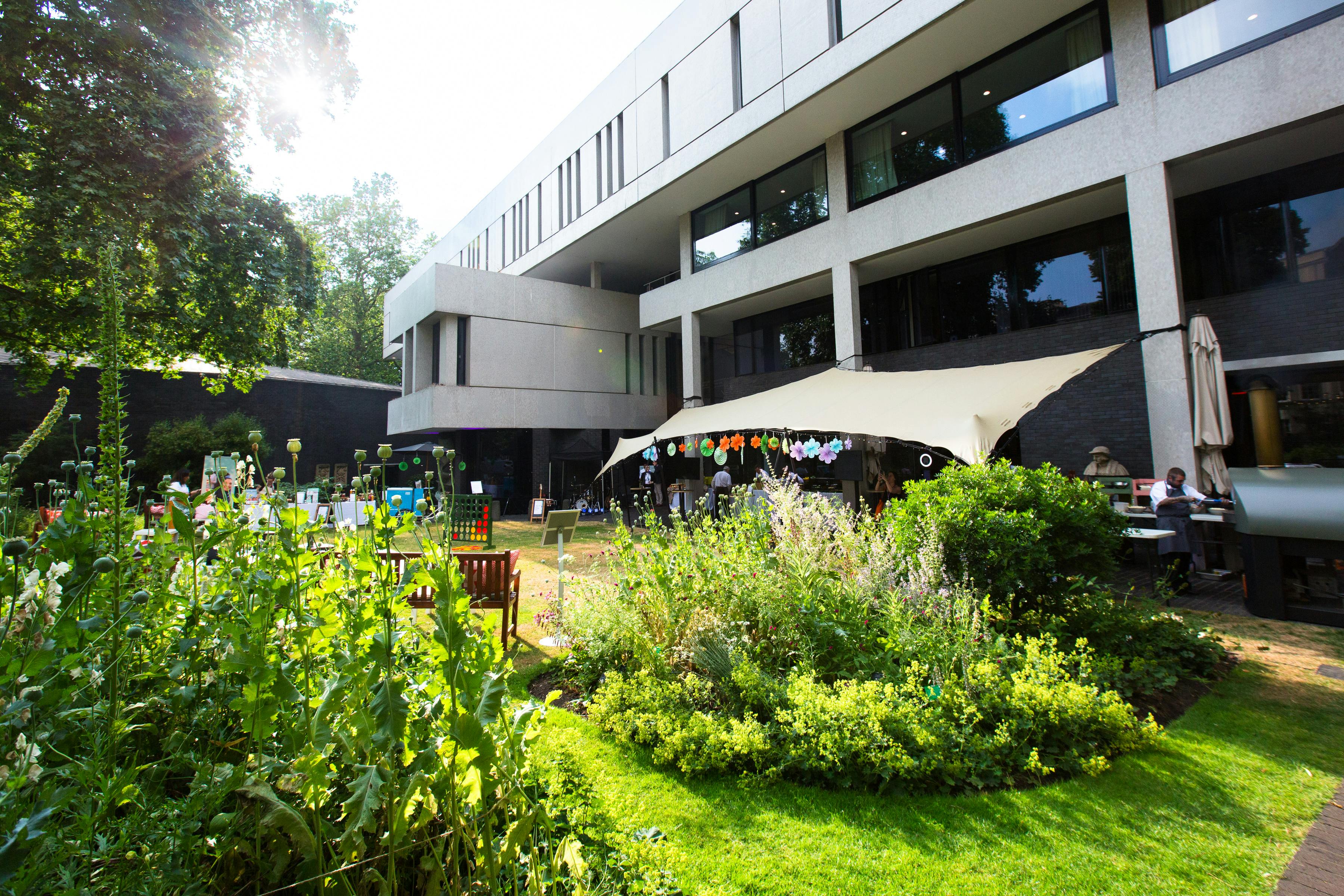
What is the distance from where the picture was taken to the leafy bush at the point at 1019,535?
418 cm

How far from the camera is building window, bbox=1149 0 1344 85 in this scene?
268 inches

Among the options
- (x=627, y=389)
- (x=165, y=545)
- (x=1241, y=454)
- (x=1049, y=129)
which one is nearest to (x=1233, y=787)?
(x=165, y=545)

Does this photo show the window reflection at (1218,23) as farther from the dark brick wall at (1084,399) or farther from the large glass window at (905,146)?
the dark brick wall at (1084,399)

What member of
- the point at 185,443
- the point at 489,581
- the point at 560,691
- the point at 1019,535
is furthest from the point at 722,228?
the point at 185,443

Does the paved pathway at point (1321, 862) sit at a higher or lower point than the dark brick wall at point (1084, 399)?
lower

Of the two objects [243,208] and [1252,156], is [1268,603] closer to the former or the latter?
[1252,156]

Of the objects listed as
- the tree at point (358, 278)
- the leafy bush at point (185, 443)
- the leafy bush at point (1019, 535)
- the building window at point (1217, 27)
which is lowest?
the leafy bush at point (1019, 535)

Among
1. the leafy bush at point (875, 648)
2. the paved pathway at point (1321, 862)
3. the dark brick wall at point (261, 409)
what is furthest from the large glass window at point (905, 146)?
the dark brick wall at point (261, 409)

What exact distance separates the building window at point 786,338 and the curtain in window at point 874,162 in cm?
278

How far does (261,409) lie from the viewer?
2369 centimetres

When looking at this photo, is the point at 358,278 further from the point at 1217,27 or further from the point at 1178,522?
the point at 1178,522

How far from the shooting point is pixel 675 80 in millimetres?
13789

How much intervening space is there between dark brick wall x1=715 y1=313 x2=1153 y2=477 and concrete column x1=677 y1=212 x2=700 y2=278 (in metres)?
6.95

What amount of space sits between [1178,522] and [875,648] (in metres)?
4.99
